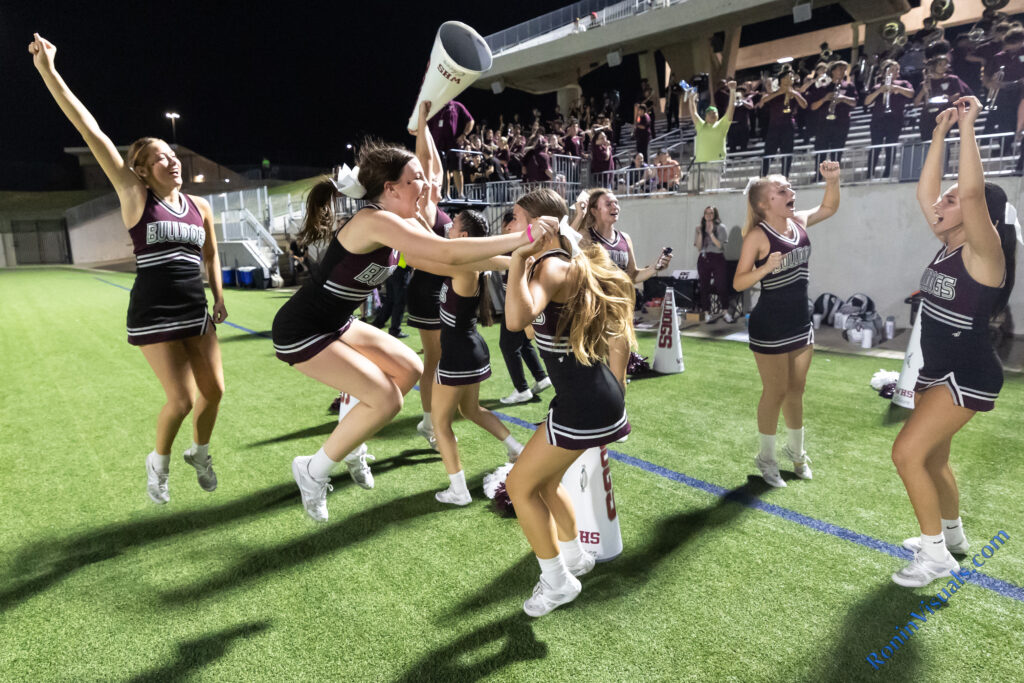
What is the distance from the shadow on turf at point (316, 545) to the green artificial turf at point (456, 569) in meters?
0.01

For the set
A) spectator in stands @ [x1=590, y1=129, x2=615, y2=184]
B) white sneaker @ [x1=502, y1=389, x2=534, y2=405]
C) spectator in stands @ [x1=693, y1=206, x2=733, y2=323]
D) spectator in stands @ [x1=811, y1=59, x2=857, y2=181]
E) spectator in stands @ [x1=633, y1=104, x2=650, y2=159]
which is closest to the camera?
white sneaker @ [x1=502, y1=389, x2=534, y2=405]

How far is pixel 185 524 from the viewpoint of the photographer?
361cm

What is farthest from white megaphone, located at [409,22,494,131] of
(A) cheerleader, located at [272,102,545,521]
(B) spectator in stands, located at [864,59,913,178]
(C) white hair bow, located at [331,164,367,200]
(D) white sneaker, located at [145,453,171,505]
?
(B) spectator in stands, located at [864,59,913,178]

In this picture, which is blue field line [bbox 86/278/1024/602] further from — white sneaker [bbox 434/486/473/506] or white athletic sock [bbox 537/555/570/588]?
white athletic sock [bbox 537/555/570/588]

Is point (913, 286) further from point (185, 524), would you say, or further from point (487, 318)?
point (185, 524)

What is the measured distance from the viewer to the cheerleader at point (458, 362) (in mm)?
3803

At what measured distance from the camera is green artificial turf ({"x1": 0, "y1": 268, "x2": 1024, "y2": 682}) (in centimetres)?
240

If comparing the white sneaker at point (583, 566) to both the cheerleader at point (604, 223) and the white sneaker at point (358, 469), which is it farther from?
the cheerleader at point (604, 223)

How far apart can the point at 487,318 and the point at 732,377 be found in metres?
4.07

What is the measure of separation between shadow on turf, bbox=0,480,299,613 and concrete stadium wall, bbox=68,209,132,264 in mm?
38998

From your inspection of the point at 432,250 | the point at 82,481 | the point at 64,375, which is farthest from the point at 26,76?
the point at 432,250

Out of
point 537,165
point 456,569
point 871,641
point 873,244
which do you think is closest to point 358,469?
point 456,569

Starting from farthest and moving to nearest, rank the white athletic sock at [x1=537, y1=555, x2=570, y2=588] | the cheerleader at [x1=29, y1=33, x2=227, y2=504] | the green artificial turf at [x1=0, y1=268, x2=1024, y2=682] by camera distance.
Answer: the cheerleader at [x1=29, y1=33, x2=227, y2=504] → the white athletic sock at [x1=537, y1=555, x2=570, y2=588] → the green artificial turf at [x1=0, y1=268, x2=1024, y2=682]

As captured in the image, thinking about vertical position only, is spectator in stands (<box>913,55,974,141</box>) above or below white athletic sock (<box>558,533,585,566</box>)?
above
